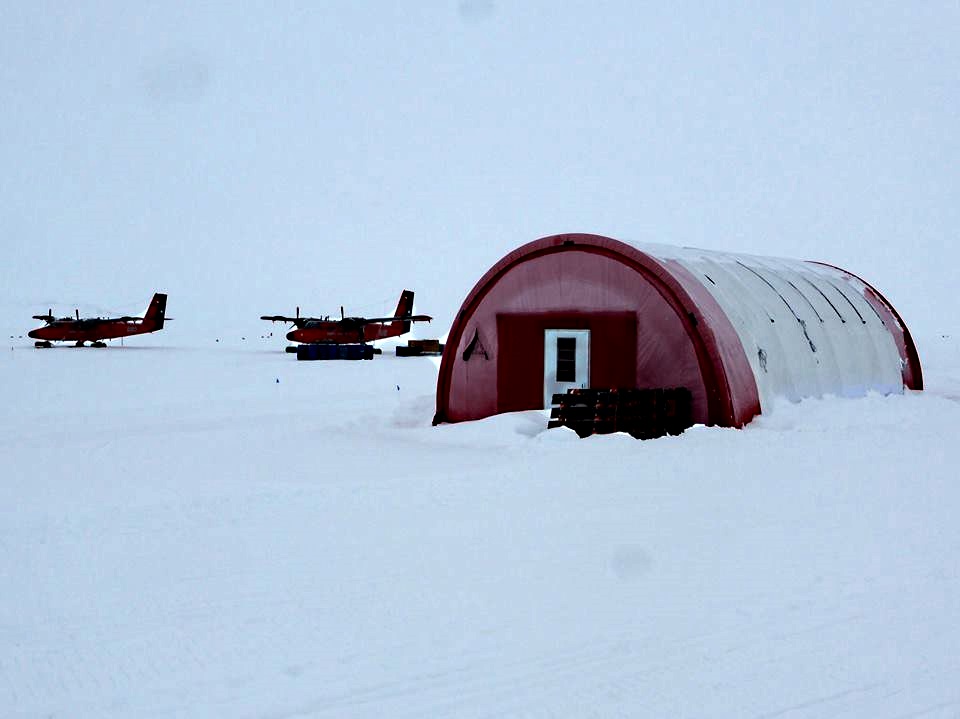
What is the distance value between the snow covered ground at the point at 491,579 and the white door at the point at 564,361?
253 centimetres

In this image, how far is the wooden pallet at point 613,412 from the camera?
12570 millimetres

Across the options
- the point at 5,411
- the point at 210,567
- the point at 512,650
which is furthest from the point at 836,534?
the point at 5,411

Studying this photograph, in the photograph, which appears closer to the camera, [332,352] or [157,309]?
Result: [332,352]

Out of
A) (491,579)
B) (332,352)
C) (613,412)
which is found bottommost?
(491,579)

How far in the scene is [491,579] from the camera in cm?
636

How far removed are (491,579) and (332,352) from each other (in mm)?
34613

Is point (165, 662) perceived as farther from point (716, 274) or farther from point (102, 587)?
point (716, 274)

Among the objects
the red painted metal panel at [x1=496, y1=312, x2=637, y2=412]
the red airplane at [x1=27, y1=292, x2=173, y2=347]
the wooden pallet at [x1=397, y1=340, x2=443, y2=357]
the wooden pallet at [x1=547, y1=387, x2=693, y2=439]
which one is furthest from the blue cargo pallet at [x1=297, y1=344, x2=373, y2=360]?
the wooden pallet at [x1=547, y1=387, x2=693, y2=439]

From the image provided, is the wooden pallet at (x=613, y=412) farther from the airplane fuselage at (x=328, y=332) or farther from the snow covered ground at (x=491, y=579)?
the airplane fuselage at (x=328, y=332)

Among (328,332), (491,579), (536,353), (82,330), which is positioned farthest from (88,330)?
(491,579)

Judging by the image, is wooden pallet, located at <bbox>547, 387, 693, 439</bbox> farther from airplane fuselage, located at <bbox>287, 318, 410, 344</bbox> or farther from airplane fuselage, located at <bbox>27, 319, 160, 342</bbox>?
airplane fuselage, located at <bbox>27, 319, 160, 342</bbox>

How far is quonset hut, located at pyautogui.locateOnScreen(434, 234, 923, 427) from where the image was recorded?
44.2ft

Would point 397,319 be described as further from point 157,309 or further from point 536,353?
point 536,353

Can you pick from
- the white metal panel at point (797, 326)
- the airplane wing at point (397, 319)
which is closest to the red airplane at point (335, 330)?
the airplane wing at point (397, 319)
